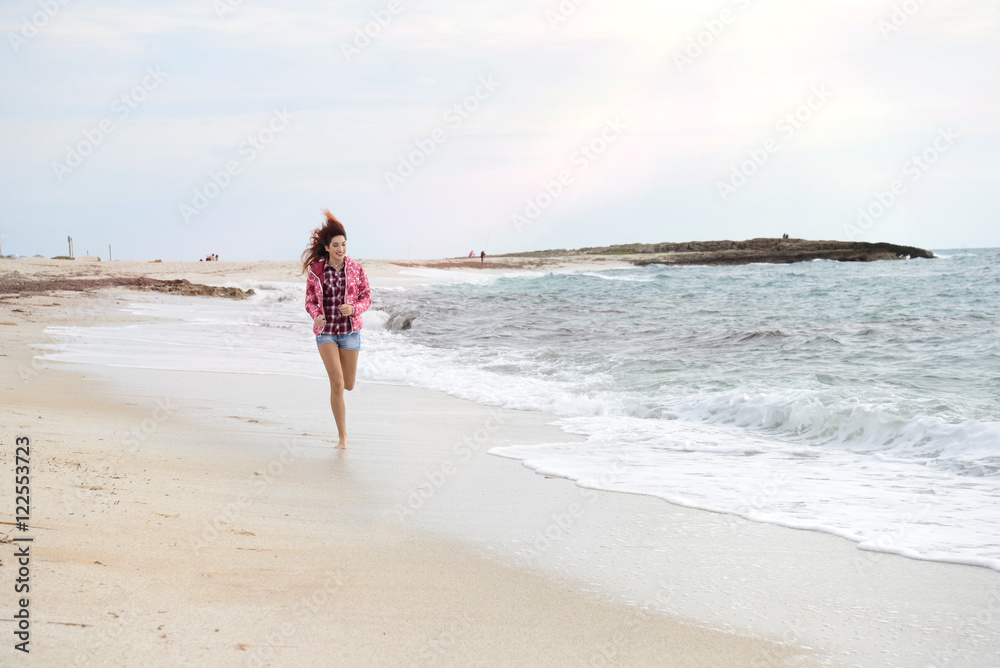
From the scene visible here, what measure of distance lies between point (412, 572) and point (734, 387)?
21.3 ft

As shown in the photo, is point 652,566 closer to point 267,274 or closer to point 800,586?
point 800,586

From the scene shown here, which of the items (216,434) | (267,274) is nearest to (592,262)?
(267,274)

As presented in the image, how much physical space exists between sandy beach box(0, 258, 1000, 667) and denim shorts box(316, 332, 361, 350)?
0.96 m

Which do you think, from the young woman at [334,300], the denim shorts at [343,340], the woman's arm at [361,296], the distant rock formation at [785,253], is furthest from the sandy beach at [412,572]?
the distant rock formation at [785,253]

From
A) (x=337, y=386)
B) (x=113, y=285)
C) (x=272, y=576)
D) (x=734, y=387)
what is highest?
(x=113, y=285)

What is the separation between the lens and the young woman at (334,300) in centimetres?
611

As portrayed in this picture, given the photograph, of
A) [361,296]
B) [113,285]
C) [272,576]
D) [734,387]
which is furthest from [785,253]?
[272,576]

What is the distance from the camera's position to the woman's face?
6094mm

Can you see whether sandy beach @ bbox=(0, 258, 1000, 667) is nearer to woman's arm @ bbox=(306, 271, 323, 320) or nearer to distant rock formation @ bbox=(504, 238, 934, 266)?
woman's arm @ bbox=(306, 271, 323, 320)

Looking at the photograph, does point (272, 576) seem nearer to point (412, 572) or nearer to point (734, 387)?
point (412, 572)

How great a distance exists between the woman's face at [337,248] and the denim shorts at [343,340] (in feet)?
2.09

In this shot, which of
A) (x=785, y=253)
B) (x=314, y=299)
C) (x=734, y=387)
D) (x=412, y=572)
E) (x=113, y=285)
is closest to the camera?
(x=412, y=572)

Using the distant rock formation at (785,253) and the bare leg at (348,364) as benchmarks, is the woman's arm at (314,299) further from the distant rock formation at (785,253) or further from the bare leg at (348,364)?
the distant rock formation at (785,253)

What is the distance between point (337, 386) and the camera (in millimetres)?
6117
